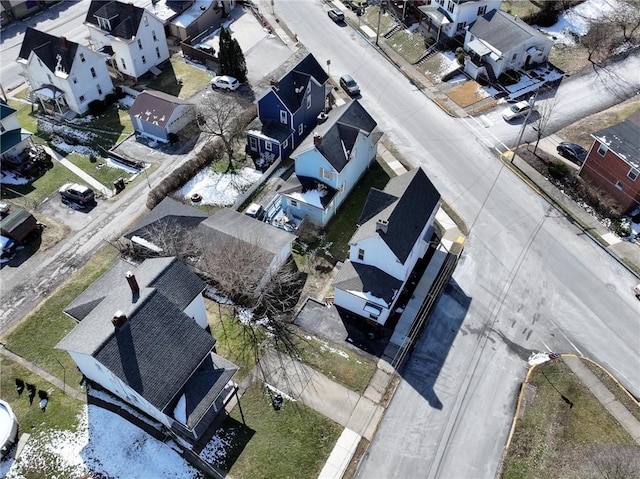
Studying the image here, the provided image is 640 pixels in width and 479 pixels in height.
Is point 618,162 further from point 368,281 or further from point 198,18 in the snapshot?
point 198,18

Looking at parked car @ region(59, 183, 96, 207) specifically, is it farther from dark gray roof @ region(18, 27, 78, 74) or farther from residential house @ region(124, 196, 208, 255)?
dark gray roof @ region(18, 27, 78, 74)

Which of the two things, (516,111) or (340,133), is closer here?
(340,133)

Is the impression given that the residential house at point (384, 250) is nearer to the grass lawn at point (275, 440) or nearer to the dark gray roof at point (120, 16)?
the grass lawn at point (275, 440)

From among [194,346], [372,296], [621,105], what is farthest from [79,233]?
[621,105]

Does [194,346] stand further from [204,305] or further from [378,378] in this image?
[378,378]

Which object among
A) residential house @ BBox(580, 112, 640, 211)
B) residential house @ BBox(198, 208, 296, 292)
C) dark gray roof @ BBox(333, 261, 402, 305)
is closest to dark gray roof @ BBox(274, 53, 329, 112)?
residential house @ BBox(198, 208, 296, 292)

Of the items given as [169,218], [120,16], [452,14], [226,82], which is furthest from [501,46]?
[120,16]
